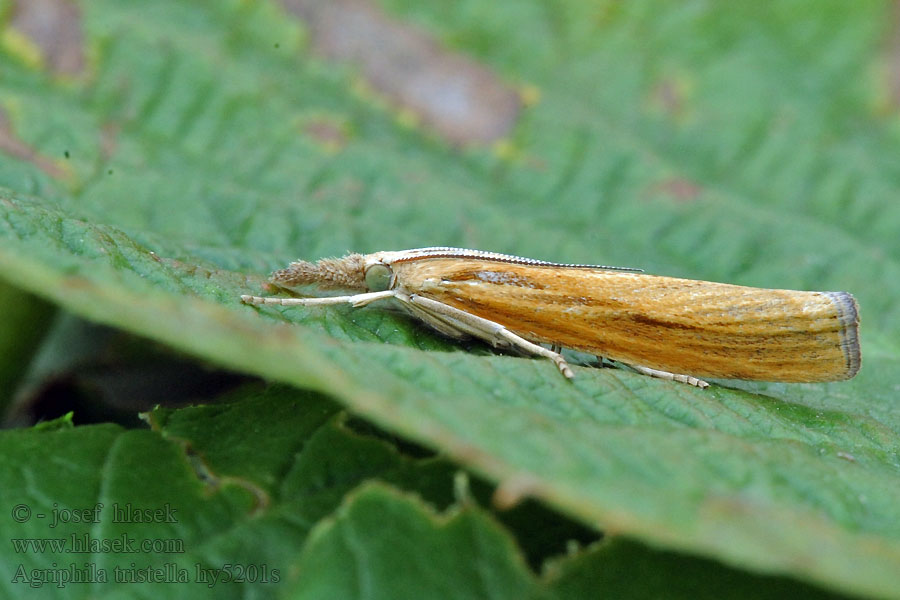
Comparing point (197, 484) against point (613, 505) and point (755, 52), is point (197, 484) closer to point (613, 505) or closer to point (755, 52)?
point (613, 505)

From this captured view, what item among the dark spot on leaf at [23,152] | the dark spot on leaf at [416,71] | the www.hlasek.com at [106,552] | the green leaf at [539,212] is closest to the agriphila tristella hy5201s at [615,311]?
the green leaf at [539,212]

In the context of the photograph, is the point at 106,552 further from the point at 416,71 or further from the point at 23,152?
the point at 416,71

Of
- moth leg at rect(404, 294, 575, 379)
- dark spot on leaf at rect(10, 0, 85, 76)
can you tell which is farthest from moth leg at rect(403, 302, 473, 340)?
dark spot on leaf at rect(10, 0, 85, 76)

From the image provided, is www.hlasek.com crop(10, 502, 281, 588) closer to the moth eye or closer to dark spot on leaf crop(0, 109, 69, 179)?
the moth eye

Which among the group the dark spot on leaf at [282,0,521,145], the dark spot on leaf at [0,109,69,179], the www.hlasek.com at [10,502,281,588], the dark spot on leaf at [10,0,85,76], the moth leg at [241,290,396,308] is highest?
the dark spot on leaf at [282,0,521,145]

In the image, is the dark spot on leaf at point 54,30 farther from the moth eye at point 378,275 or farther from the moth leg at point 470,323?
the moth leg at point 470,323
